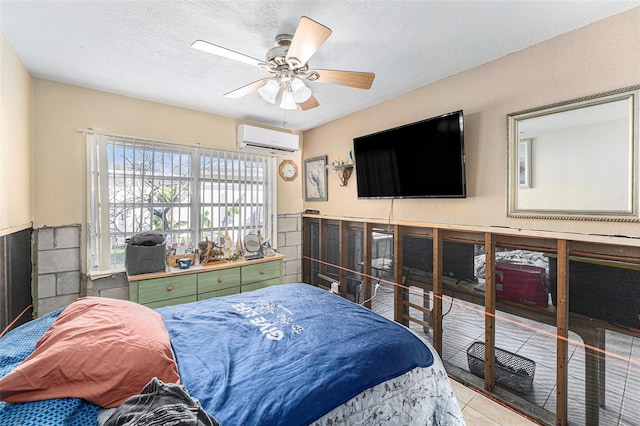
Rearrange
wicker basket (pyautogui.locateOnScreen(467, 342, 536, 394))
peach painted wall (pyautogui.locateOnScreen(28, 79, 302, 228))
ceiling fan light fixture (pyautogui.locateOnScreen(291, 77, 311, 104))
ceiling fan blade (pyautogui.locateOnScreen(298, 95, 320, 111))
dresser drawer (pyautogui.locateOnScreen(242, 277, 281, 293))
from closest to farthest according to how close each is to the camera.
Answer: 1. ceiling fan light fixture (pyautogui.locateOnScreen(291, 77, 311, 104))
2. wicker basket (pyautogui.locateOnScreen(467, 342, 536, 394))
3. ceiling fan blade (pyautogui.locateOnScreen(298, 95, 320, 111))
4. peach painted wall (pyautogui.locateOnScreen(28, 79, 302, 228))
5. dresser drawer (pyautogui.locateOnScreen(242, 277, 281, 293))

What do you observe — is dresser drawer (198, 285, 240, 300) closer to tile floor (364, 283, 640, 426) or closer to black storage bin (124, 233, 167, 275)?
black storage bin (124, 233, 167, 275)

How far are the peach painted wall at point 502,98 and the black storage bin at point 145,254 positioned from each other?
85.0 inches

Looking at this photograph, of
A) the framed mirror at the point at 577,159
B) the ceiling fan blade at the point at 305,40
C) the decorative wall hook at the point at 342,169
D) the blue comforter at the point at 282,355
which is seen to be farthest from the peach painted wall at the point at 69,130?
the framed mirror at the point at 577,159

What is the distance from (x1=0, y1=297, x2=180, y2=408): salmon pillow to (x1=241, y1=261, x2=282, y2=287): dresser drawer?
172 cm

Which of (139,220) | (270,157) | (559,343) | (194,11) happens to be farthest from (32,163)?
(559,343)

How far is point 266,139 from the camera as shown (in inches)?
135

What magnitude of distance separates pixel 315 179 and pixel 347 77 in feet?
7.02

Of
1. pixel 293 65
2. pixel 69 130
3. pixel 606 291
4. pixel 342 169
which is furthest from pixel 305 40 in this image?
pixel 69 130

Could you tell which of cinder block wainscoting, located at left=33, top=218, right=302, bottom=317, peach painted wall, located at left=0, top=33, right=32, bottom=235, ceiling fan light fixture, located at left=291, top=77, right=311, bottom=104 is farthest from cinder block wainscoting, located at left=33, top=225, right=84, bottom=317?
ceiling fan light fixture, located at left=291, top=77, right=311, bottom=104

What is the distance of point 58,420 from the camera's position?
0.83 metres

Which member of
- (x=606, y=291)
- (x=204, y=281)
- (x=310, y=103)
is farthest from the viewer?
(x=204, y=281)

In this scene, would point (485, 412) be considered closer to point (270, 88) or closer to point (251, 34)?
point (270, 88)

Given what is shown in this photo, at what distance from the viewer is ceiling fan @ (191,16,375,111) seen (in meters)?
1.36

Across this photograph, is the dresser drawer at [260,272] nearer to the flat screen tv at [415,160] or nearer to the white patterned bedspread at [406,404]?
the flat screen tv at [415,160]
